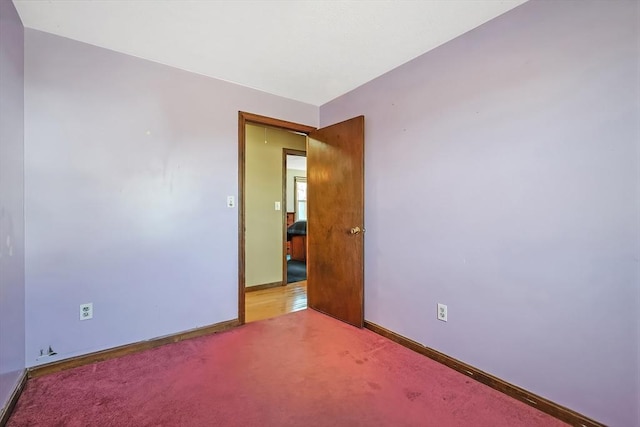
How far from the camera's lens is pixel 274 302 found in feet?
11.7

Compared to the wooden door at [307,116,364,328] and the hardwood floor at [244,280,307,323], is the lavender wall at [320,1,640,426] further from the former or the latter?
the hardwood floor at [244,280,307,323]

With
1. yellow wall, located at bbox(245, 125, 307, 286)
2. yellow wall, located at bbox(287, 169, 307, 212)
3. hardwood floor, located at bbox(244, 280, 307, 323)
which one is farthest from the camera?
yellow wall, located at bbox(287, 169, 307, 212)

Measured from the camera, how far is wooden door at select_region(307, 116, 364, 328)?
9.02 feet

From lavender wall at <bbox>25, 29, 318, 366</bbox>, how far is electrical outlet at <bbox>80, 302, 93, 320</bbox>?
0.03 meters

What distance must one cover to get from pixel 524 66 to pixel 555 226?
949 millimetres

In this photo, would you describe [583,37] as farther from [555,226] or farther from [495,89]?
[555,226]

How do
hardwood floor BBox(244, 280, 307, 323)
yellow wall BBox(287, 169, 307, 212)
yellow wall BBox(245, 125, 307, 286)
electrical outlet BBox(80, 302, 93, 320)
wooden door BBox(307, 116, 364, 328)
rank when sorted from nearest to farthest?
electrical outlet BBox(80, 302, 93, 320)
wooden door BBox(307, 116, 364, 328)
hardwood floor BBox(244, 280, 307, 323)
yellow wall BBox(245, 125, 307, 286)
yellow wall BBox(287, 169, 307, 212)

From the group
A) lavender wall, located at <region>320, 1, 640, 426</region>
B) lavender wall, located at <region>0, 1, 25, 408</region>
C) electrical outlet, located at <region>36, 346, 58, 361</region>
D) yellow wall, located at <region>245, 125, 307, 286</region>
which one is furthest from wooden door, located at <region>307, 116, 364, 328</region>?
lavender wall, located at <region>0, 1, 25, 408</region>

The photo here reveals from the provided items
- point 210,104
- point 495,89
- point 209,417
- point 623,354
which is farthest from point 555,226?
point 210,104

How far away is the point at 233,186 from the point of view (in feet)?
9.18

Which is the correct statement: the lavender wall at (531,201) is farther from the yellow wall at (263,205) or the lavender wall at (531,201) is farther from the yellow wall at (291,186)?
the yellow wall at (291,186)

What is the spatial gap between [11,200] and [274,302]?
2.54 meters

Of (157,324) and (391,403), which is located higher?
(157,324)

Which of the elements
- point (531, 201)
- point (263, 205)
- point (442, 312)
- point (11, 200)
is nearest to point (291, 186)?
point (263, 205)
